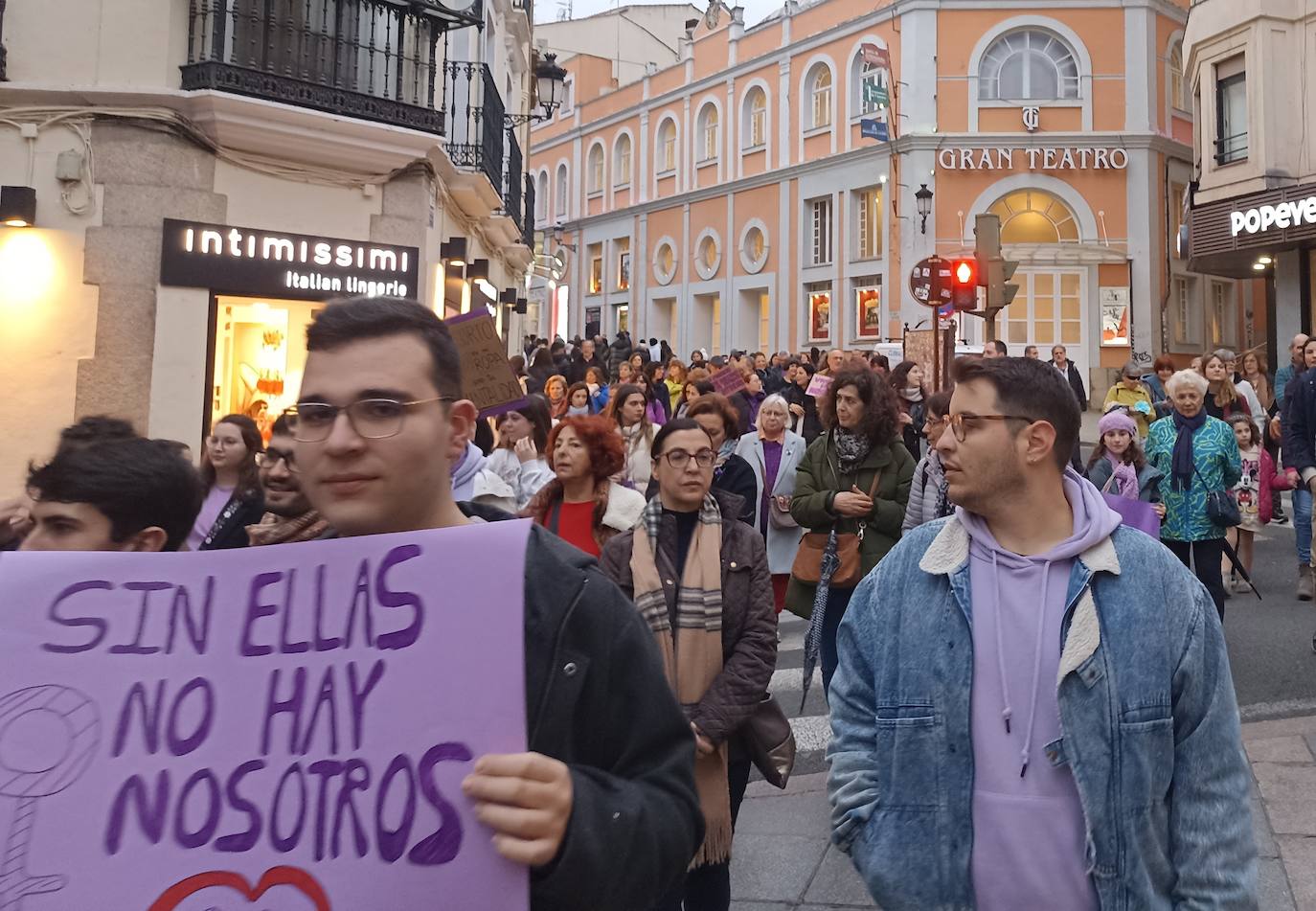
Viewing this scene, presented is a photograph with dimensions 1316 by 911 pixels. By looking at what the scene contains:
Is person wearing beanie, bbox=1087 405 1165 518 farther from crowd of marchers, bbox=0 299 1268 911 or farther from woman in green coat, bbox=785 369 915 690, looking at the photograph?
crowd of marchers, bbox=0 299 1268 911

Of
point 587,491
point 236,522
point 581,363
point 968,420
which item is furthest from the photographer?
point 581,363

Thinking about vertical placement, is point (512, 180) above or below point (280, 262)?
above

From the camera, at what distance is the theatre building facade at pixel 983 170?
3061 cm

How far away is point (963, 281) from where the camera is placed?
510 inches

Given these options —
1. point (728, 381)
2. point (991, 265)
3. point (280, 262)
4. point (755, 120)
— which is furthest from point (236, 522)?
point (755, 120)

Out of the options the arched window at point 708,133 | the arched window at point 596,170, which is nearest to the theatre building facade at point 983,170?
the arched window at point 708,133

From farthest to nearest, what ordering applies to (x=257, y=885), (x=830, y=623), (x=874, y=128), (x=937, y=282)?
(x=874, y=128), (x=937, y=282), (x=830, y=623), (x=257, y=885)

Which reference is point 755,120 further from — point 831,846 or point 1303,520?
point 831,846

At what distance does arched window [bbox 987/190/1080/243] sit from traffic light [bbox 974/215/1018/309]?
67.7 ft

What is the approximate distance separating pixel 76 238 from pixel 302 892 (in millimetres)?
10825

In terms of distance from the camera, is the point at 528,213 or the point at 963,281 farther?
the point at 528,213

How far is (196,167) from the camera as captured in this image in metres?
11.0

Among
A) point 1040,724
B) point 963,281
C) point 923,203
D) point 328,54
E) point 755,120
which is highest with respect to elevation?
point 755,120

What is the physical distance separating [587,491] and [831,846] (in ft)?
6.29
